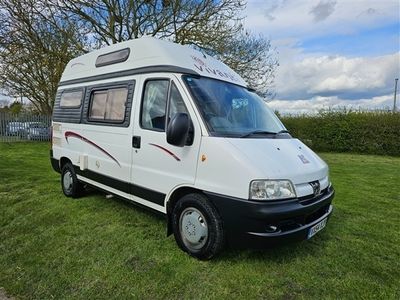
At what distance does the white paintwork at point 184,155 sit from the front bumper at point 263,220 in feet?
0.39

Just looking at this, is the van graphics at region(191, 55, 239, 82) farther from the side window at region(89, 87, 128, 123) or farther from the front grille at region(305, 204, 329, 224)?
the front grille at region(305, 204, 329, 224)

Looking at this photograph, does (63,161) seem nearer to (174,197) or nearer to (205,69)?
(174,197)

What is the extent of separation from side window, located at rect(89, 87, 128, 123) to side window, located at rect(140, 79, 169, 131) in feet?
1.59

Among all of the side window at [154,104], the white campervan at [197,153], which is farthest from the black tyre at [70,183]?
the side window at [154,104]

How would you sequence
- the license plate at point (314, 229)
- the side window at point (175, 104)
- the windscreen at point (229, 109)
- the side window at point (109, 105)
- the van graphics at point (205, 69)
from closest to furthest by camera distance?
the license plate at point (314, 229) → the windscreen at point (229, 109) → the side window at point (175, 104) → the van graphics at point (205, 69) → the side window at point (109, 105)

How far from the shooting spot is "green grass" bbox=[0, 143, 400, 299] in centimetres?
312

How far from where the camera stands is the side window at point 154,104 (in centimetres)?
409

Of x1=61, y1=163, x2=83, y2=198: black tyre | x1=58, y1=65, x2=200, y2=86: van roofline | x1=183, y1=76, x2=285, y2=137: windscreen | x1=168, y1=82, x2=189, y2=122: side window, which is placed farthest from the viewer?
x1=61, y1=163, x2=83, y2=198: black tyre

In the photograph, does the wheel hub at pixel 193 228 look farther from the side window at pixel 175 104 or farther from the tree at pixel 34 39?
the tree at pixel 34 39

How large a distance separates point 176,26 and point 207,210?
14.4 metres

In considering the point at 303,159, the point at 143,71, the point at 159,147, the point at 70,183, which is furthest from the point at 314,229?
the point at 70,183

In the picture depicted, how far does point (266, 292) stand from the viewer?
310cm

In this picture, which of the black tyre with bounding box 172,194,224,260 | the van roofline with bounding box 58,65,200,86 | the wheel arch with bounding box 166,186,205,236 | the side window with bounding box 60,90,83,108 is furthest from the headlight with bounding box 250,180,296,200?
the side window with bounding box 60,90,83,108

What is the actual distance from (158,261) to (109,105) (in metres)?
2.59
